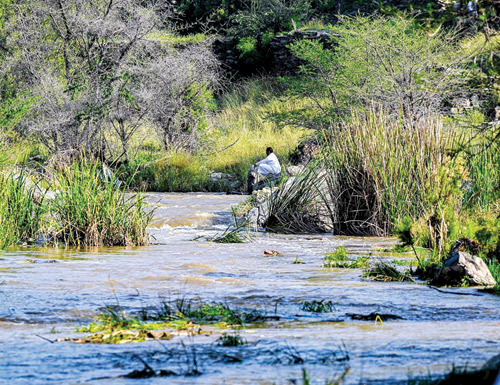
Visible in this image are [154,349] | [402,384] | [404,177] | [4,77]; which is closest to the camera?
[402,384]

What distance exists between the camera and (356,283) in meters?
6.12

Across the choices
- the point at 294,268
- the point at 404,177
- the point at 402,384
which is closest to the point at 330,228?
the point at 404,177

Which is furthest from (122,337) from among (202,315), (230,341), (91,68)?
(91,68)

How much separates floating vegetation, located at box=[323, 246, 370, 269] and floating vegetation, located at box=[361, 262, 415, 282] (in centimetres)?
70

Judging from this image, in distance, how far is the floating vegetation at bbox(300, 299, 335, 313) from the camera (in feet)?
15.1

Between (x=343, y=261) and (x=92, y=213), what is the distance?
11.6 ft

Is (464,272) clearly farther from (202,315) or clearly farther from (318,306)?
(202,315)

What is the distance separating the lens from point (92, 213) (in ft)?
31.8

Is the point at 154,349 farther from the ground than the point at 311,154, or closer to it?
closer to it

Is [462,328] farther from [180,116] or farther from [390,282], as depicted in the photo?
[180,116]

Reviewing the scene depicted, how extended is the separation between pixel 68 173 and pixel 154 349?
265 inches

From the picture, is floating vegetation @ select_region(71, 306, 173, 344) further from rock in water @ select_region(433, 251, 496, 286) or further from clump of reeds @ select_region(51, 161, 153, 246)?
clump of reeds @ select_region(51, 161, 153, 246)

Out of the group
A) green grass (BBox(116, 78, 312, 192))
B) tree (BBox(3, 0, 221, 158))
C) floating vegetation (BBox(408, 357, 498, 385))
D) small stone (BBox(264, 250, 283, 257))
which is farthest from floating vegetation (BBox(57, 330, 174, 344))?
tree (BBox(3, 0, 221, 158))

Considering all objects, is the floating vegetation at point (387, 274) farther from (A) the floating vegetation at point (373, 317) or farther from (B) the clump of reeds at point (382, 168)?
(B) the clump of reeds at point (382, 168)
